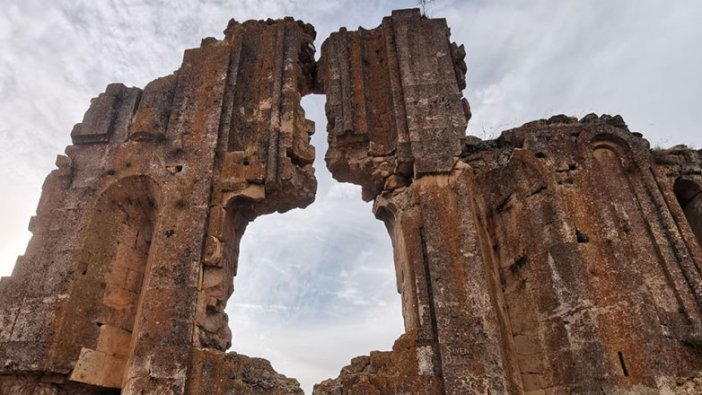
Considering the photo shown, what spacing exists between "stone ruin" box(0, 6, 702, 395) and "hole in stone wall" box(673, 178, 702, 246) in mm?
25

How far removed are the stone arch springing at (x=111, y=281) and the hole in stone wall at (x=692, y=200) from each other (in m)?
8.33

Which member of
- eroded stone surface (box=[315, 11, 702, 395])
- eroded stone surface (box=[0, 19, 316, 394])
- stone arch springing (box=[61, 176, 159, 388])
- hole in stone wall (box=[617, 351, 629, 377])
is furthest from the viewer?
stone arch springing (box=[61, 176, 159, 388])

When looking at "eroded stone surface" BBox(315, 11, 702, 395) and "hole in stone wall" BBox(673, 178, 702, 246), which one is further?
"hole in stone wall" BBox(673, 178, 702, 246)

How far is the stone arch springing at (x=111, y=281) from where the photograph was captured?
20.7 feet

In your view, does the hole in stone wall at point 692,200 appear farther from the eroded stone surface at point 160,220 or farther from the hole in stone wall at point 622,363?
the eroded stone surface at point 160,220

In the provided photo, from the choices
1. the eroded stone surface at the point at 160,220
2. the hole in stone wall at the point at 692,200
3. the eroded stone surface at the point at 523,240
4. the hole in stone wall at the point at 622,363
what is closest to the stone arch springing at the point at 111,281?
the eroded stone surface at the point at 160,220

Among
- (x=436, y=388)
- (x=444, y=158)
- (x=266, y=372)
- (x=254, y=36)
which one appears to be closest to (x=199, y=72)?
(x=254, y=36)

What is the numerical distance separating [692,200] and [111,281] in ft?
29.8

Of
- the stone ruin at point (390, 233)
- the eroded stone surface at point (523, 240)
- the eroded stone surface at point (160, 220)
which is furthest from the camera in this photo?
the eroded stone surface at point (160, 220)

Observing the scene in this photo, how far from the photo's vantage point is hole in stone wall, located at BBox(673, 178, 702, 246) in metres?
7.27

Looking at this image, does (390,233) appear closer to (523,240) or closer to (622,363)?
(523,240)

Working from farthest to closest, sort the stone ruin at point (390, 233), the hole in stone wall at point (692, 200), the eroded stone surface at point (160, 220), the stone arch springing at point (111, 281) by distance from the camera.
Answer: the hole in stone wall at point (692, 200) → the stone arch springing at point (111, 281) → the eroded stone surface at point (160, 220) → the stone ruin at point (390, 233)

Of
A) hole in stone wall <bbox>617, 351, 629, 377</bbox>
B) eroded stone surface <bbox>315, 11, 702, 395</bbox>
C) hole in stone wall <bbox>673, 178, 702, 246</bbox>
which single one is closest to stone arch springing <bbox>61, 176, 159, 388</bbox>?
eroded stone surface <bbox>315, 11, 702, 395</bbox>

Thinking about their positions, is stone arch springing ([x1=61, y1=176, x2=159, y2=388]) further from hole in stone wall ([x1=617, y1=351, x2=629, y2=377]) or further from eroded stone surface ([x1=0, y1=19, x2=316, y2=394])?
hole in stone wall ([x1=617, y1=351, x2=629, y2=377])
